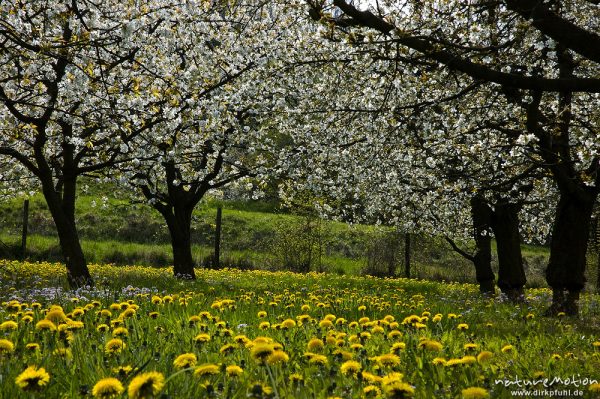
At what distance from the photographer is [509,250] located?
13820 millimetres

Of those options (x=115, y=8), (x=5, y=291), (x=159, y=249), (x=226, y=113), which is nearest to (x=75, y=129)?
(x=115, y=8)

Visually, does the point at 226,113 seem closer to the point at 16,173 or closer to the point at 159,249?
the point at 16,173

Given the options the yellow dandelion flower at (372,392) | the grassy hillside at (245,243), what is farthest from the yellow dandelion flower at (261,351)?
the grassy hillside at (245,243)

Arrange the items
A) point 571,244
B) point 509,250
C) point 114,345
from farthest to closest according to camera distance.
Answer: point 509,250, point 571,244, point 114,345

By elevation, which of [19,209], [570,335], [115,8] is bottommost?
[570,335]

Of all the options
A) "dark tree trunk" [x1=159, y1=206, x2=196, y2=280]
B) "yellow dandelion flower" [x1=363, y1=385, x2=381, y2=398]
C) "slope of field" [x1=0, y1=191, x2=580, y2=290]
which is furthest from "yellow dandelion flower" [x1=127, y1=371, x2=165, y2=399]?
"slope of field" [x1=0, y1=191, x2=580, y2=290]

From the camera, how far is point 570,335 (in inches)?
245

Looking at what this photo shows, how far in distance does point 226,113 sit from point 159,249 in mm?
17387

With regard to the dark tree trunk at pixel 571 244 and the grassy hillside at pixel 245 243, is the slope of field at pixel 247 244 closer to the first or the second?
the grassy hillside at pixel 245 243

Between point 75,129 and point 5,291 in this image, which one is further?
point 75,129

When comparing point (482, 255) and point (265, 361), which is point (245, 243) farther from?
point (265, 361)

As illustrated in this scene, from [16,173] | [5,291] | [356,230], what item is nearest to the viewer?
[5,291]

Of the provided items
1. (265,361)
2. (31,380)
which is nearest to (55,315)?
(31,380)

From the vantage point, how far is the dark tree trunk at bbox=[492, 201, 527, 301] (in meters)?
13.7
